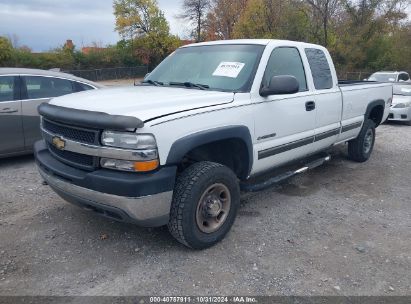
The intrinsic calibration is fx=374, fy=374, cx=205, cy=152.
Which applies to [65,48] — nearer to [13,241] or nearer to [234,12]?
[234,12]

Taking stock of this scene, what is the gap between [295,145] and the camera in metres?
4.46

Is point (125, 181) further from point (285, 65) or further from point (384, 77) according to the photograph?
point (384, 77)

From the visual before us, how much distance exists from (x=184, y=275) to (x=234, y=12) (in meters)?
→ 40.9

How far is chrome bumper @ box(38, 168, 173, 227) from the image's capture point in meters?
2.91

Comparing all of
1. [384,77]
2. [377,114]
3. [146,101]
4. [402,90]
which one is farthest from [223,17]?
[146,101]

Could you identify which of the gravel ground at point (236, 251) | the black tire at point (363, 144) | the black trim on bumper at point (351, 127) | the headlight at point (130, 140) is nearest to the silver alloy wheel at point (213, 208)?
the gravel ground at point (236, 251)

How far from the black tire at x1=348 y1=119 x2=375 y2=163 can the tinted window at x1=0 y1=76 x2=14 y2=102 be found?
564 centimetres

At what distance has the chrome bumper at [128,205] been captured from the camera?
291cm

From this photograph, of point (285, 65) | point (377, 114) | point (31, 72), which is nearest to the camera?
point (285, 65)

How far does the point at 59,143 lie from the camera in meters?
3.29

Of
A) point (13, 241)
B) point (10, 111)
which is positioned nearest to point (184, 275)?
point (13, 241)

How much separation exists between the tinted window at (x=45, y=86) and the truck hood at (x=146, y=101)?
284 centimetres

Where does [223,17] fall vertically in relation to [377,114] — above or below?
above

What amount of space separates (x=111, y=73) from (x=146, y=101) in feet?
140
